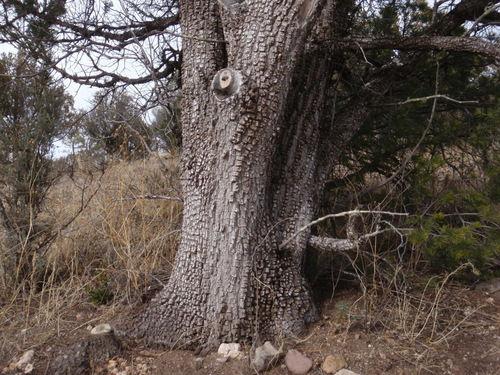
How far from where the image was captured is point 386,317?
9.02 ft

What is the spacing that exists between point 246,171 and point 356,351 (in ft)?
4.26

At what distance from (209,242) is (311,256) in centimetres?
105

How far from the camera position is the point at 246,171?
8.36 ft

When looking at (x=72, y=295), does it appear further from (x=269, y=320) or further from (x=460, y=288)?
(x=460, y=288)

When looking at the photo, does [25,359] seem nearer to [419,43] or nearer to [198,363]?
[198,363]

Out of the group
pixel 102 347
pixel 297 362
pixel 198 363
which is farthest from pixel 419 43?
pixel 102 347

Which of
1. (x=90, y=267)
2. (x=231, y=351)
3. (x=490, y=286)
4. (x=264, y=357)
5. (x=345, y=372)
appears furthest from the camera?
(x=90, y=267)

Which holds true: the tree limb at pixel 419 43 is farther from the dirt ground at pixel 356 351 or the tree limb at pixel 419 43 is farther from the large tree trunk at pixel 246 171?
the dirt ground at pixel 356 351

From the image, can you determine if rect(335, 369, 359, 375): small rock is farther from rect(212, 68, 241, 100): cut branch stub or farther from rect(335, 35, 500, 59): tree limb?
rect(335, 35, 500, 59): tree limb

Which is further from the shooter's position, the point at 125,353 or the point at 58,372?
the point at 125,353

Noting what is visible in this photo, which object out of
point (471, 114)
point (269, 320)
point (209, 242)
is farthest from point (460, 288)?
point (209, 242)

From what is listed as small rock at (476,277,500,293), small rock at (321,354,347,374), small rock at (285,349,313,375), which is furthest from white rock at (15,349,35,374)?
small rock at (476,277,500,293)

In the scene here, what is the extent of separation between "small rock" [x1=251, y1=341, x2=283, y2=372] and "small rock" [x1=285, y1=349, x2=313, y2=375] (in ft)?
0.22

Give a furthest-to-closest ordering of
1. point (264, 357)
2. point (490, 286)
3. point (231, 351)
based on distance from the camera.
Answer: point (490, 286) → point (231, 351) → point (264, 357)
